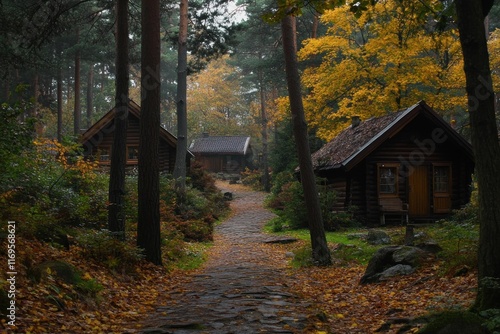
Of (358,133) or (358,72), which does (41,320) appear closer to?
(358,133)

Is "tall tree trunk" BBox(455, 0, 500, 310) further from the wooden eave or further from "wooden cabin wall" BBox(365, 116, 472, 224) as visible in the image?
"wooden cabin wall" BBox(365, 116, 472, 224)

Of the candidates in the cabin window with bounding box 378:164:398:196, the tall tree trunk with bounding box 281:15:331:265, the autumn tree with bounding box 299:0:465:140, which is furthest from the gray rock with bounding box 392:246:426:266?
the autumn tree with bounding box 299:0:465:140

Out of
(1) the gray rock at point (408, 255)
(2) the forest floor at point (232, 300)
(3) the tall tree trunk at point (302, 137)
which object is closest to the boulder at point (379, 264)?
(1) the gray rock at point (408, 255)

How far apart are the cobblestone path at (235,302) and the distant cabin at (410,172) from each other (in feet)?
27.3

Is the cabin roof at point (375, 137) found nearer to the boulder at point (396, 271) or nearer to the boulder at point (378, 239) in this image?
the boulder at point (378, 239)

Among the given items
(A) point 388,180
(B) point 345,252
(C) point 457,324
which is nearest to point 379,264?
(B) point 345,252

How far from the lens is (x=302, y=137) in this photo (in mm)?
12477

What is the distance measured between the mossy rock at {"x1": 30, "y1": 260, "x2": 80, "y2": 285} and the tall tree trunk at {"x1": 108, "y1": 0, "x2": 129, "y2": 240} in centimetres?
358

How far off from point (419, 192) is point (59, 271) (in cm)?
1871

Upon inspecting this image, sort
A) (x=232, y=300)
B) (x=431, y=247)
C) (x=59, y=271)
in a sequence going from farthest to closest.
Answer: (x=431, y=247)
(x=232, y=300)
(x=59, y=271)

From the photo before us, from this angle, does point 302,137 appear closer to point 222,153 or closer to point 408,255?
point 408,255

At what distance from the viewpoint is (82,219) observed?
1226 cm

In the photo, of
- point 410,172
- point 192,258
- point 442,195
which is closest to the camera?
point 192,258

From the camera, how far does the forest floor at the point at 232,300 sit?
6.05 m
